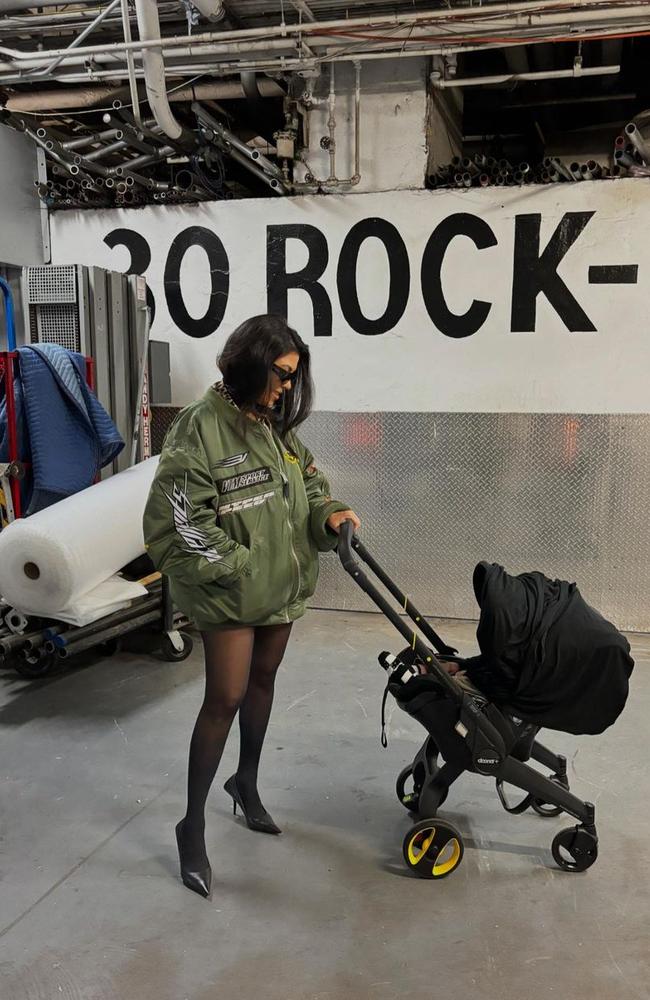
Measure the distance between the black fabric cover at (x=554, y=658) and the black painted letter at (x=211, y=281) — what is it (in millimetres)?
3195

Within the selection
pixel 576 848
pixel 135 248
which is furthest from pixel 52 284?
pixel 576 848

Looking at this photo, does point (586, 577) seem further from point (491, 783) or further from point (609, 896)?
point (609, 896)

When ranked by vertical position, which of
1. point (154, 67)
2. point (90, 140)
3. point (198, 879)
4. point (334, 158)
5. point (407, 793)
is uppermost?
point (154, 67)

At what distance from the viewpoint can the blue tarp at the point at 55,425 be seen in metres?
3.35

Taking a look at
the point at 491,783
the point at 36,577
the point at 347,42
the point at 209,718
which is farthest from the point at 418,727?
the point at 347,42

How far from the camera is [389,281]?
441 centimetres

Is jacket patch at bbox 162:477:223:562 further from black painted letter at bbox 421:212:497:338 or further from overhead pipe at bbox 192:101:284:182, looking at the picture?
overhead pipe at bbox 192:101:284:182

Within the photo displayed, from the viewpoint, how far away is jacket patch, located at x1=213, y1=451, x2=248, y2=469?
6.44 feet

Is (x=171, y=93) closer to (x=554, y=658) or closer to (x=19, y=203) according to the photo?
(x=19, y=203)

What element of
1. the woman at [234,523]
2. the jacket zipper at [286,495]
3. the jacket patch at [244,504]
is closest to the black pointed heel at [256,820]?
the woman at [234,523]

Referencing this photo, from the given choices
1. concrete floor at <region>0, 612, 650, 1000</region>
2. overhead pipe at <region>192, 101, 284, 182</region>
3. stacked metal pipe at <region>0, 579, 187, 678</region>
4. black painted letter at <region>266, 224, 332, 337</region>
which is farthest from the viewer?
black painted letter at <region>266, 224, 332, 337</region>

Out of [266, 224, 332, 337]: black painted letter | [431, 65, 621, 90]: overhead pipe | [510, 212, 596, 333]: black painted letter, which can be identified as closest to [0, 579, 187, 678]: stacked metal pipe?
[266, 224, 332, 337]: black painted letter

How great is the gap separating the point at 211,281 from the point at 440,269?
1431 millimetres

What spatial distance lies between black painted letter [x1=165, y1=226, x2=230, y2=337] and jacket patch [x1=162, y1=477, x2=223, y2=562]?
302cm
